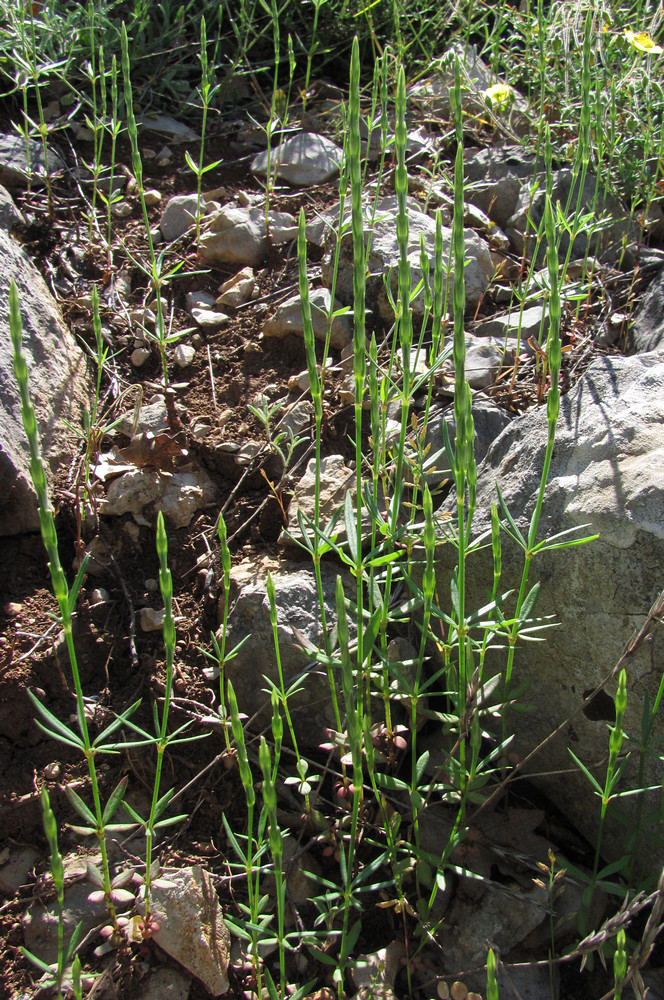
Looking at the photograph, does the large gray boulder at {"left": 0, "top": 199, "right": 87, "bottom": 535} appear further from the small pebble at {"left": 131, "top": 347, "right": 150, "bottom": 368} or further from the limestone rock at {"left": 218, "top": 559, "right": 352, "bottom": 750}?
the limestone rock at {"left": 218, "top": 559, "right": 352, "bottom": 750}

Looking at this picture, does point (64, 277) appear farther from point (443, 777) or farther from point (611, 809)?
point (611, 809)

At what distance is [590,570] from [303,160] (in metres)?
2.74

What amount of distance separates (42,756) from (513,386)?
6.43 feet

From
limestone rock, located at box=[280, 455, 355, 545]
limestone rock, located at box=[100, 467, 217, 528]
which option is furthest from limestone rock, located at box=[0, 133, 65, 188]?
limestone rock, located at box=[280, 455, 355, 545]

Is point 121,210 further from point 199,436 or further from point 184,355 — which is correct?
point 199,436

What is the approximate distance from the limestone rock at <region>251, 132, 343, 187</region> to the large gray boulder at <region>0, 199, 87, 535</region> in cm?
137

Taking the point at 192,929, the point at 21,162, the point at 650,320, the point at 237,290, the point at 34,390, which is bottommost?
the point at 192,929

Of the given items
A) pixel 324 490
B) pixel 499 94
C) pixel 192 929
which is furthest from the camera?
pixel 499 94

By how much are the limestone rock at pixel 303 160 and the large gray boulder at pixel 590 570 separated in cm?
212

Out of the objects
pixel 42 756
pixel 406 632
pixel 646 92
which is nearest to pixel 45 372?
pixel 42 756

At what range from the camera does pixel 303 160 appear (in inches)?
154

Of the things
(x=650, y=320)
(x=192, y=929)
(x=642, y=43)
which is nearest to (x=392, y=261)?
(x=650, y=320)

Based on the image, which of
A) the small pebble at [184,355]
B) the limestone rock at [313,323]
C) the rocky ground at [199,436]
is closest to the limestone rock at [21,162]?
the rocky ground at [199,436]

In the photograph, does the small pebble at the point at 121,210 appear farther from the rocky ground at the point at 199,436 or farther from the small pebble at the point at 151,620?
the small pebble at the point at 151,620
